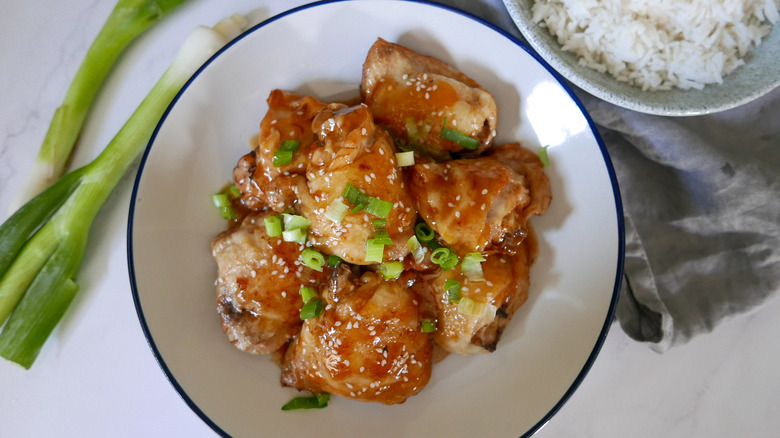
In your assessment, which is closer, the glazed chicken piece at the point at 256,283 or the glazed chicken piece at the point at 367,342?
the glazed chicken piece at the point at 367,342

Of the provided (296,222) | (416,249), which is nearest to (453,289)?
(416,249)

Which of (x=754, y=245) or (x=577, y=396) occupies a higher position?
(x=754, y=245)

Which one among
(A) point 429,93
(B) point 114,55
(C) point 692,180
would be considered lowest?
(C) point 692,180

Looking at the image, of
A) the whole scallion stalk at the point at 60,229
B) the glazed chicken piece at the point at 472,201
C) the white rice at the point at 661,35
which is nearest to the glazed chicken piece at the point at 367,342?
the glazed chicken piece at the point at 472,201

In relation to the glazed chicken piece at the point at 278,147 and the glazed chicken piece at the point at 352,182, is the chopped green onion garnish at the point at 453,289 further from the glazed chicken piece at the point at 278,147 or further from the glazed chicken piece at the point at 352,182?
the glazed chicken piece at the point at 278,147

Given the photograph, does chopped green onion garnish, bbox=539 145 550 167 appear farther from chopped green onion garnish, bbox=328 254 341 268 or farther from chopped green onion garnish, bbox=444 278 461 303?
A: chopped green onion garnish, bbox=328 254 341 268

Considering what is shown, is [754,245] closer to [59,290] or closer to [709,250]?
[709,250]

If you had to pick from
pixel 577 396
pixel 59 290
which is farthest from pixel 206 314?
pixel 577 396
